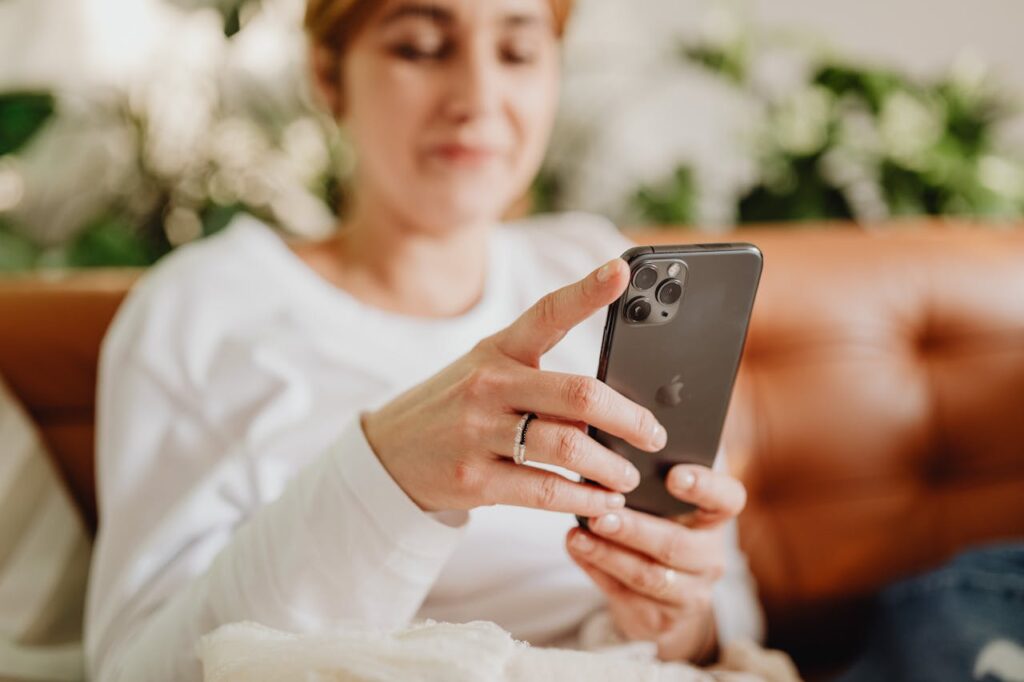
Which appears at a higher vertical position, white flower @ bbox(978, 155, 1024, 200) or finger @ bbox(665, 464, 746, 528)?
white flower @ bbox(978, 155, 1024, 200)

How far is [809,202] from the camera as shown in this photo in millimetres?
1318

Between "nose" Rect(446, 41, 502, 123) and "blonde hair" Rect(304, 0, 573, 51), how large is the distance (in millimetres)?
91

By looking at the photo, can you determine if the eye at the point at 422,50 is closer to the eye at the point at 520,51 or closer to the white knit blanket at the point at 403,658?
the eye at the point at 520,51

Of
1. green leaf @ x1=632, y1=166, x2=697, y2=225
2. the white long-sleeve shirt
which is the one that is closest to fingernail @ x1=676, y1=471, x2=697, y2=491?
the white long-sleeve shirt

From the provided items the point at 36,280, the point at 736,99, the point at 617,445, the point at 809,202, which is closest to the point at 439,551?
the point at 617,445

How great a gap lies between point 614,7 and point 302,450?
1.09m

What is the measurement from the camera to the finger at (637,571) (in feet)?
1.59

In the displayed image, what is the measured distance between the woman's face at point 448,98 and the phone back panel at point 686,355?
1.00 feet

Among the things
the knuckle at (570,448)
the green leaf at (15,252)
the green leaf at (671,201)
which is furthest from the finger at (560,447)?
the green leaf at (15,252)

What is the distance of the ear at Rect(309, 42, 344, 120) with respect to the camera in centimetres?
74

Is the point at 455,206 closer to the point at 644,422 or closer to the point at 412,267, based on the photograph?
the point at 412,267

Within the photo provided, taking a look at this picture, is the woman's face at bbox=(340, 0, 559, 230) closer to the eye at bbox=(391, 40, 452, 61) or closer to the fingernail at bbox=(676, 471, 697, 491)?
the eye at bbox=(391, 40, 452, 61)

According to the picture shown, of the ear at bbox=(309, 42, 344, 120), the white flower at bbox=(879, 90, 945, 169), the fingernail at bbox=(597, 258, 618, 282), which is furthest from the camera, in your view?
the white flower at bbox=(879, 90, 945, 169)

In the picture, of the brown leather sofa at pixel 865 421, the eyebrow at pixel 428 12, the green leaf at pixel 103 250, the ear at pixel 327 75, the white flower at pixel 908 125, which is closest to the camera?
the eyebrow at pixel 428 12
